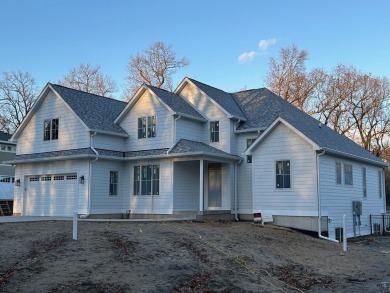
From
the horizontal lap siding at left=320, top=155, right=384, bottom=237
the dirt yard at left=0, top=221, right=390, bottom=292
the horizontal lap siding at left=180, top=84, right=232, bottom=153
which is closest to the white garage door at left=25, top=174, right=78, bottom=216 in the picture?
the dirt yard at left=0, top=221, right=390, bottom=292

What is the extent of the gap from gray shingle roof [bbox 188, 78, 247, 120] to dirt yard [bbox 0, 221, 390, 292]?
8514 mm

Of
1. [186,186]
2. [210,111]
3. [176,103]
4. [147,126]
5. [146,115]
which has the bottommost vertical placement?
[186,186]

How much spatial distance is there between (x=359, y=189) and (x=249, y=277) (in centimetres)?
1449

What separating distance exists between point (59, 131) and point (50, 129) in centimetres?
85

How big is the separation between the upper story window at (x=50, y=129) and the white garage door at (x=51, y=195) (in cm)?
210

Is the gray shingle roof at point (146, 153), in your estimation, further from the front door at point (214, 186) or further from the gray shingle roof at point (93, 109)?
the front door at point (214, 186)

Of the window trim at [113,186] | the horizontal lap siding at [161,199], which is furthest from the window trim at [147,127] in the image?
the window trim at [113,186]

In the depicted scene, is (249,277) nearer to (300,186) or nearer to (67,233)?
(67,233)

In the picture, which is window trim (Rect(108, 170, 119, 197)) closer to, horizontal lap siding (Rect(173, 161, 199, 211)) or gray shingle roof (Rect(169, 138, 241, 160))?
horizontal lap siding (Rect(173, 161, 199, 211))

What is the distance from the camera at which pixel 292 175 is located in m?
20.4

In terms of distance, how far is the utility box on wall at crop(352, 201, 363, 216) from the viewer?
74.5ft

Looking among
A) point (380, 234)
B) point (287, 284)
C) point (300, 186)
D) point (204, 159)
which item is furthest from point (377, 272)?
point (380, 234)

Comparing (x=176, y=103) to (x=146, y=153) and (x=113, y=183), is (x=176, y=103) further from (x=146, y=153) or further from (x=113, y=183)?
(x=113, y=183)

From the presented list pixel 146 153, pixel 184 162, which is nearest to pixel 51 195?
pixel 146 153
